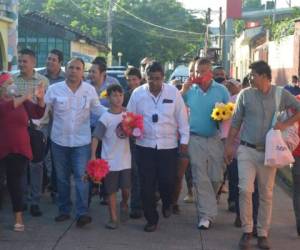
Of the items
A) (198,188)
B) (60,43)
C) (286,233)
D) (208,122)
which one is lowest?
(286,233)

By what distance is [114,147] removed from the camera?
786 centimetres

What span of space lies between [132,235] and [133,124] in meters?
1.26

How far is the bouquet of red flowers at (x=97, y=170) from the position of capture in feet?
24.2

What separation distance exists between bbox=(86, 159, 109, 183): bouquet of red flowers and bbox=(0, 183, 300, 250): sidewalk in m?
0.66

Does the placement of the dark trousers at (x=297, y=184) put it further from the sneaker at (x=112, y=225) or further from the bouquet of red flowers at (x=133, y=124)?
the sneaker at (x=112, y=225)

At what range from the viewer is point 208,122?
25.8 ft

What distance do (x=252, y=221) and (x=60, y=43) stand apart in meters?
29.8

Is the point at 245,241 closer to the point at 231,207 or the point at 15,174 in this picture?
the point at 231,207

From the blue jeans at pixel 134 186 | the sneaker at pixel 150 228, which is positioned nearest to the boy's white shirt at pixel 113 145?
the blue jeans at pixel 134 186

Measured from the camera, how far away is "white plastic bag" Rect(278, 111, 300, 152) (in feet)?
22.7

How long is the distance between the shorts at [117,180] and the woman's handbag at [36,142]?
956 mm

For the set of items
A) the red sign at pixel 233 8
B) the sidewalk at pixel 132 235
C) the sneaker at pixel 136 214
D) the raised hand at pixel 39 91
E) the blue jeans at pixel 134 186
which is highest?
the red sign at pixel 233 8

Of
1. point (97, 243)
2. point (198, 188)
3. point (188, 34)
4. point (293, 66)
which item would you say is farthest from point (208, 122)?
point (188, 34)

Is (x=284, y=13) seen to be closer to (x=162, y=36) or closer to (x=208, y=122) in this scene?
(x=162, y=36)
